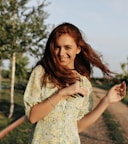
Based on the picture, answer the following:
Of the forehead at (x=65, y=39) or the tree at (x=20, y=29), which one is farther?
the tree at (x=20, y=29)

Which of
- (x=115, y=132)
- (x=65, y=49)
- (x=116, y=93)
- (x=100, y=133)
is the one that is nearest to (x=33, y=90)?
(x=65, y=49)

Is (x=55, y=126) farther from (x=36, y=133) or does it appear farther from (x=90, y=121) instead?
(x=90, y=121)

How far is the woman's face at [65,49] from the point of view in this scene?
9.12 ft

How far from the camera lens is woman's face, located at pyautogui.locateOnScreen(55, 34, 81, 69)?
9.12 ft

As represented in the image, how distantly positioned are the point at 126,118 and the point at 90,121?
1641cm

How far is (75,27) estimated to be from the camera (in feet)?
9.61

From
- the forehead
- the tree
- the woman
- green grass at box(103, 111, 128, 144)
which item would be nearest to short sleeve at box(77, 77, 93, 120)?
the woman

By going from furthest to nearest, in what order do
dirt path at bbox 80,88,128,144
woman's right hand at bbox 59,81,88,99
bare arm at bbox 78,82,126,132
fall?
dirt path at bbox 80,88,128,144, bare arm at bbox 78,82,126,132, woman's right hand at bbox 59,81,88,99

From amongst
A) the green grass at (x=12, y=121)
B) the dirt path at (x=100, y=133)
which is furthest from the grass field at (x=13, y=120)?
the dirt path at (x=100, y=133)

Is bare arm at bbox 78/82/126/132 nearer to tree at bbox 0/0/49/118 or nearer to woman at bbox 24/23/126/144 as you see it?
woman at bbox 24/23/126/144

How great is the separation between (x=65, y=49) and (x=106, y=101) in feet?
1.53

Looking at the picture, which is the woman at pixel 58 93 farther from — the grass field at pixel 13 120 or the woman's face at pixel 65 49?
the grass field at pixel 13 120

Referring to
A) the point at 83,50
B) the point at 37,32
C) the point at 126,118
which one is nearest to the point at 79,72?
the point at 83,50

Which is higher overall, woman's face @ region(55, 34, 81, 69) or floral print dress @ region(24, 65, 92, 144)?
woman's face @ region(55, 34, 81, 69)
